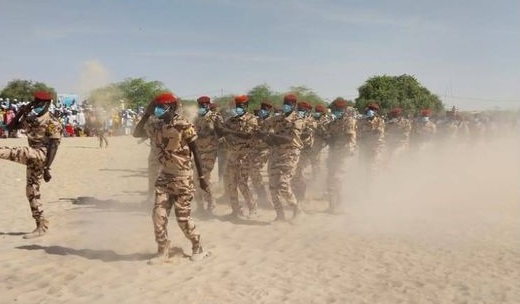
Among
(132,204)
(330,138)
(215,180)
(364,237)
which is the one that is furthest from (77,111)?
(364,237)

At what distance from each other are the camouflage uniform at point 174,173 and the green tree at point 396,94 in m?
34.9

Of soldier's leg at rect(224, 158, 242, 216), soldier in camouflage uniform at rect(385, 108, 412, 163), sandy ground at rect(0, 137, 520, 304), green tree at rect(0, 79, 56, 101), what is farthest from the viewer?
green tree at rect(0, 79, 56, 101)

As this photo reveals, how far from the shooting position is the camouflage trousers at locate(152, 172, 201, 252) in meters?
6.08

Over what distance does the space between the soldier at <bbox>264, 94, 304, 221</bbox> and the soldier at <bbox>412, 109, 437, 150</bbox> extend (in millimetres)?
8739

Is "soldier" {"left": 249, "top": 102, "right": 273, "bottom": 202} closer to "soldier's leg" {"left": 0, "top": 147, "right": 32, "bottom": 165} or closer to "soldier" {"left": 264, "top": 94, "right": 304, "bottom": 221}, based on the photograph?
"soldier" {"left": 264, "top": 94, "right": 304, "bottom": 221}

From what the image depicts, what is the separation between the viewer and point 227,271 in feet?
19.4

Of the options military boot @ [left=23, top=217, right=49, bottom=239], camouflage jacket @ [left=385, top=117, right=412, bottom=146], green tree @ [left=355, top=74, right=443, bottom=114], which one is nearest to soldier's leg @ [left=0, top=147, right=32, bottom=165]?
military boot @ [left=23, top=217, right=49, bottom=239]

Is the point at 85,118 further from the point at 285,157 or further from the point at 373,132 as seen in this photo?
the point at 285,157

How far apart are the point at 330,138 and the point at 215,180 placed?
5.13 meters

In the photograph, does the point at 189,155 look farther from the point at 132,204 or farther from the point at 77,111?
the point at 77,111

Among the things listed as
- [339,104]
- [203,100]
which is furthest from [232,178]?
[339,104]

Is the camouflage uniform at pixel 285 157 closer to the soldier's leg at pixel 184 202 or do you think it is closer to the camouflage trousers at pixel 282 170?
the camouflage trousers at pixel 282 170

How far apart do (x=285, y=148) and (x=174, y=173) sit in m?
→ 2.75

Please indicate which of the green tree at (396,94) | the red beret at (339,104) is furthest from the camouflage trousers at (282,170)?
the green tree at (396,94)
